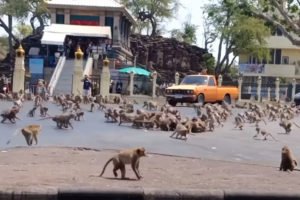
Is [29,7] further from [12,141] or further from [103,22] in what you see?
[12,141]

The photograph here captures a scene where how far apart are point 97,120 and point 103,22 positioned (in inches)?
1475

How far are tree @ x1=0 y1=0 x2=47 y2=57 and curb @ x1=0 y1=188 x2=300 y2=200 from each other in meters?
64.4

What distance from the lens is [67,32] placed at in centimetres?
5553

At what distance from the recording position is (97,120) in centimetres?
2269

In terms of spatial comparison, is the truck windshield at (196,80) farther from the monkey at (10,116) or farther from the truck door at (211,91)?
the monkey at (10,116)

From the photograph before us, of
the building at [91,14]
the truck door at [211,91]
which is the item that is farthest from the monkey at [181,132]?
the building at [91,14]

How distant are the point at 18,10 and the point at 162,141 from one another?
59485mm

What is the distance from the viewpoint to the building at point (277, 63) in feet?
263

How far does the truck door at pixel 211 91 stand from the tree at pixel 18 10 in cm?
3665

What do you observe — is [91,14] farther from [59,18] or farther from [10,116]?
[10,116]

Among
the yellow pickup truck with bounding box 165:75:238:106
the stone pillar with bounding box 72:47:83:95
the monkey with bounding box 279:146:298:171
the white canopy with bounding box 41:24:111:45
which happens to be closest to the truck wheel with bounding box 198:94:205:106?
the yellow pickup truck with bounding box 165:75:238:106

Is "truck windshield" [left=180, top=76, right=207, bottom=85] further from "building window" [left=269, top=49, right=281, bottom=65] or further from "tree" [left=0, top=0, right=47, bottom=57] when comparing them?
"building window" [left=269, top=49, right=281, bottom=65]

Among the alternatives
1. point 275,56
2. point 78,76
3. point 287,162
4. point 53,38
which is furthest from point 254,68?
point 287,162

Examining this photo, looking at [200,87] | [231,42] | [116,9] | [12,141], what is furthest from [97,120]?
[231,42]
